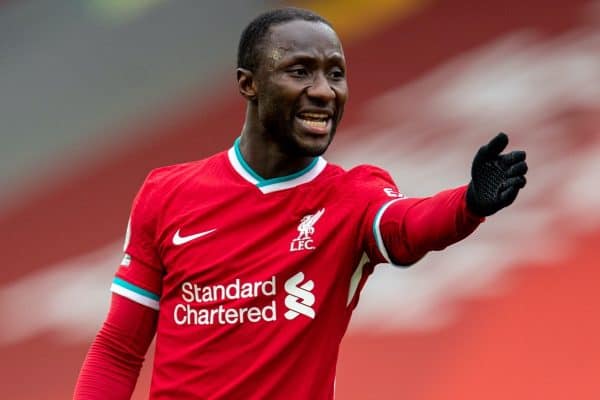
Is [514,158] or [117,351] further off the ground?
[514,158]

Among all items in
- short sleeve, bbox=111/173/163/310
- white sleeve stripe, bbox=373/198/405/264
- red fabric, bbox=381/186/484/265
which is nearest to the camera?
red fabric, bbox=381/186/484/265

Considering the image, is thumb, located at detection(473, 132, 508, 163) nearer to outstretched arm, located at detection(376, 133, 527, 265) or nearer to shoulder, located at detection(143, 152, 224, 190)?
outstretched arm, located at detection(376, 133, 527, 265)

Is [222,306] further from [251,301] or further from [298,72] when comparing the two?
[298,72]

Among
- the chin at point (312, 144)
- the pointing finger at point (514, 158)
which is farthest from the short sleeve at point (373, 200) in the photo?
the pointing finger at point (514, 158)

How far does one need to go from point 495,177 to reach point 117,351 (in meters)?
0.97

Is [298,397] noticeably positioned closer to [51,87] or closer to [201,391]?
[201,391]

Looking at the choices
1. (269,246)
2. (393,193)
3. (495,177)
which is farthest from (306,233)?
(495,177)

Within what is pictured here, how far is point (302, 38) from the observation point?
240cm

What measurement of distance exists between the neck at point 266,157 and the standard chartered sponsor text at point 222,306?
0.25 metres

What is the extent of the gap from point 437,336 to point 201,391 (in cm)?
230

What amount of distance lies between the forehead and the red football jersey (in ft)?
0.82

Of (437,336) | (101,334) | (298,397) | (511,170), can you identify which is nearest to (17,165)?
(437,336)

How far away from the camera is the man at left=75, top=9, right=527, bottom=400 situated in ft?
7.72

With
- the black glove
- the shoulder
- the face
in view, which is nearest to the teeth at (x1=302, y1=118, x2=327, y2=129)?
the face
